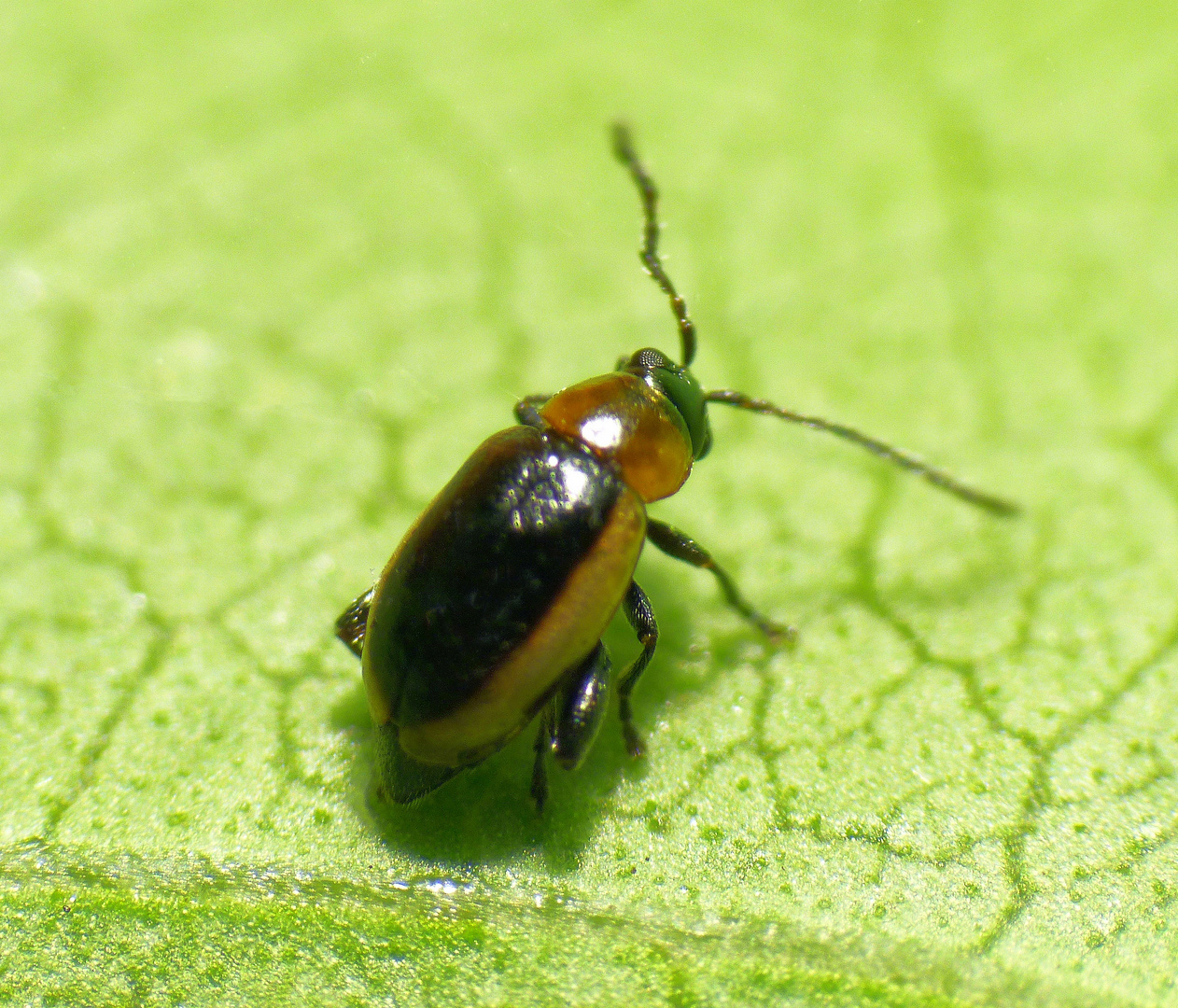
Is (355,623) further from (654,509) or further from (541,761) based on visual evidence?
(654,509)

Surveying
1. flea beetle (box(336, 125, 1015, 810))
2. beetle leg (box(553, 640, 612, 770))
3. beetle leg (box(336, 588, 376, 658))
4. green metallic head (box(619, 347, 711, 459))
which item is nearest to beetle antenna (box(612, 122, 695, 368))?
green metallic head (box(619, 347, 711, 459))

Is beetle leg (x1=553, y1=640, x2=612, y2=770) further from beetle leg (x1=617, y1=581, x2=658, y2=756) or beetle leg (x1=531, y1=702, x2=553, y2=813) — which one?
beetle leg (x1=617, y1=581, x2=658, y2=756)

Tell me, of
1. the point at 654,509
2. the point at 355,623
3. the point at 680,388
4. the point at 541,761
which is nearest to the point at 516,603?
the point at 541,761

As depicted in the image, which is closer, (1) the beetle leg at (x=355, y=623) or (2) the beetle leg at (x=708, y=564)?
(1) the beetle leg at (x=355, y=623)

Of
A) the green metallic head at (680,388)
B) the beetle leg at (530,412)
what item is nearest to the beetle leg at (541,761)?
the beetle leg at (530,412)

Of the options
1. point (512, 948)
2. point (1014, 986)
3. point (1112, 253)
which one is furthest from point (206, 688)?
point (1112, 253)

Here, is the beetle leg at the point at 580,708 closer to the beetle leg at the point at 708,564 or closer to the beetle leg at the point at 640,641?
the beetle leg at the point at 640,641

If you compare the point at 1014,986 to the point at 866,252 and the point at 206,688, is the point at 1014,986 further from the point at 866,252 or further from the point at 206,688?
the point at 866,252
